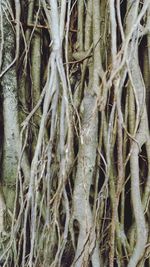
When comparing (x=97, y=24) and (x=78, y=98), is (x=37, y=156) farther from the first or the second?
(x=97, y=24)

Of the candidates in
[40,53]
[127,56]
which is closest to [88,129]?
[127,56]

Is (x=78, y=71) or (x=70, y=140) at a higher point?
(x=78, y=71)

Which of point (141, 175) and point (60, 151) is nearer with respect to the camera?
point (60, 151)

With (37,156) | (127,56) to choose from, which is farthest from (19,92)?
(127,56)

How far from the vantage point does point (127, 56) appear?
3.54 ft

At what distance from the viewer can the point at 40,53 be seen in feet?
4.33

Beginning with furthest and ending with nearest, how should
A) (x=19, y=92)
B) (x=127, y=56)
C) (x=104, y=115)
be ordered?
(x=19, y=92) < (x=104, y=115) < (x=127, y=56)

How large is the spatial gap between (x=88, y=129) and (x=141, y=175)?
0.22m

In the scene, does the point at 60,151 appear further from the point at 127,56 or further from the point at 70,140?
the point at 127,56

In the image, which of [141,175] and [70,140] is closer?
[70,140]

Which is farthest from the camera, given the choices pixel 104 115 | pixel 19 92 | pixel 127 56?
pixel 19 92

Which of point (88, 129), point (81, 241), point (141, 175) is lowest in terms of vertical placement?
point (81, 241)

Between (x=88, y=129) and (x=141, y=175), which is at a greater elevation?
(x=88, y=129)

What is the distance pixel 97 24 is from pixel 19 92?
0.27 metres
